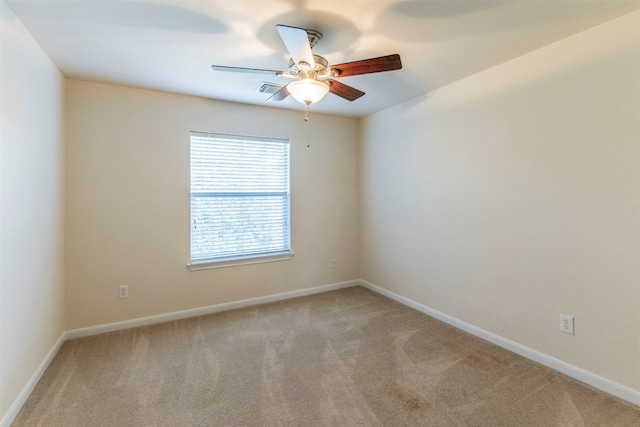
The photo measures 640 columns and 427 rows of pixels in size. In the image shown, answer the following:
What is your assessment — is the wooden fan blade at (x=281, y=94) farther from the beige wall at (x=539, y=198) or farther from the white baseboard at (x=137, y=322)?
the white baseboard at (x=137, y=322)

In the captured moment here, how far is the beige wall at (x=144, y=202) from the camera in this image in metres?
2.79

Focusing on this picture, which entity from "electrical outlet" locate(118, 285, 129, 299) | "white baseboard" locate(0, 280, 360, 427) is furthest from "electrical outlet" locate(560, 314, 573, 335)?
"electrical outlet" locate(118, 285, 129, 299)

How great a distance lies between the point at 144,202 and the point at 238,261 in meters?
1.15

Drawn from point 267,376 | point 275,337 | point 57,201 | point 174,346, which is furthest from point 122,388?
point 57,201

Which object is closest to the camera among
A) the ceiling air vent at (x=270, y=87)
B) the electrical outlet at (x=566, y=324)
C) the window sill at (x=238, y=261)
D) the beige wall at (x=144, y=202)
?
the electrical outlet at (x=566, y=324)

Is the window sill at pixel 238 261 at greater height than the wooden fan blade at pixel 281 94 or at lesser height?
lesser

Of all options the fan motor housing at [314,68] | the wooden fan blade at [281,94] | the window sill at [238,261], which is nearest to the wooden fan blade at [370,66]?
the fan motor housing at [314,68]

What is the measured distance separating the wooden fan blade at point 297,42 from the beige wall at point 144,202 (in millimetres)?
1820

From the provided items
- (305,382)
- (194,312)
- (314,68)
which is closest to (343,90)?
(314,68)

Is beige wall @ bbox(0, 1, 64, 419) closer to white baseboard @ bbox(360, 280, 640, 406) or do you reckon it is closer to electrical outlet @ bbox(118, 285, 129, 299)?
electrical outlet @ bbox(118, 285, 129, 299)

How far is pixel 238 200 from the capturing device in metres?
3.49

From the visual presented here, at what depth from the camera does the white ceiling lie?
1729 mm

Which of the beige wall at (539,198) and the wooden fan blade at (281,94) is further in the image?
the wooden fan blade at (281,94)

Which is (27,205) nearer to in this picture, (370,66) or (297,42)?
(297,42)
